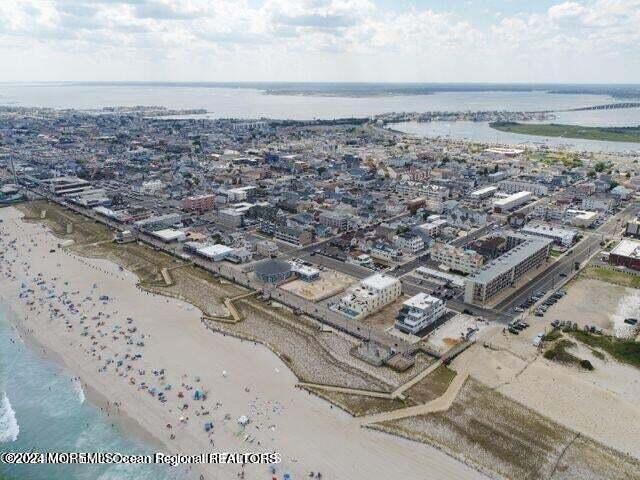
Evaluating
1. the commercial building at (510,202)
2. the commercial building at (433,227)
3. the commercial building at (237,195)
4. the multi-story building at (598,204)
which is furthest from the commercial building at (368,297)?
the multi-story building at (598,204)

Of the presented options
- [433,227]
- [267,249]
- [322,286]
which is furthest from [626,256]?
[267,249]

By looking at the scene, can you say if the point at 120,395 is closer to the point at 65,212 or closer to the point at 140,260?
the point at 140,260

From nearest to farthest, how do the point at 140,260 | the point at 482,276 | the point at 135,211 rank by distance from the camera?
the point at 482,276, the point at 140,260, the point at 135,211

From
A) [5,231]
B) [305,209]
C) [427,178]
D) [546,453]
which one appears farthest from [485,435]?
[427,178]

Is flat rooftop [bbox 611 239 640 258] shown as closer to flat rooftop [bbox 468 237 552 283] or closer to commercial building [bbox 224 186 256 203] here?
flat rooftop [bbox 468 237 552 283]

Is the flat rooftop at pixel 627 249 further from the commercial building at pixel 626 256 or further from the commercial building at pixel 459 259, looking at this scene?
the commercial building at pixel 459 259

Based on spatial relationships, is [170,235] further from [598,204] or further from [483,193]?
[598,204]
